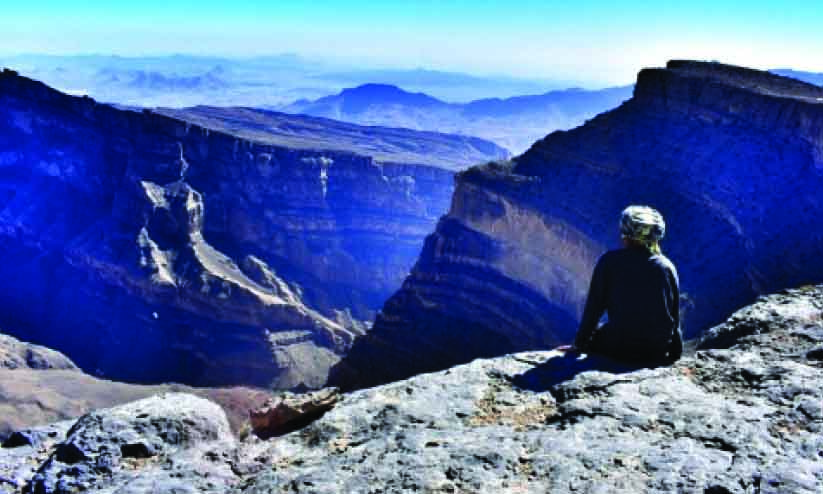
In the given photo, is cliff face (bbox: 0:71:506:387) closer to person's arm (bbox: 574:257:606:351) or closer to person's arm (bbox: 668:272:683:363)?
person's arm (bbox: 574:257:606:351)

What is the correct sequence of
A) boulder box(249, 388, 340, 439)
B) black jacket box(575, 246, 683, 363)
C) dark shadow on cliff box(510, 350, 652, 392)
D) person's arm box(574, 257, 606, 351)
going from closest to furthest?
1. boulder box(249, 388, 340, 439)
2. dark shadow on cliff box(510, 350, 652, 392)
3. black jacket box(575, 246, 683, 363)
4. person's arm box(574, 257, 606, 351)

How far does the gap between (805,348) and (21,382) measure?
60297 millimetres

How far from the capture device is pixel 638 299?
8125mm

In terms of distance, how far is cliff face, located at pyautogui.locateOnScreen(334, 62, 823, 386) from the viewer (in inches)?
1293

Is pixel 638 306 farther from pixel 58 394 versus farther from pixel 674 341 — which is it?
pixel 58 394

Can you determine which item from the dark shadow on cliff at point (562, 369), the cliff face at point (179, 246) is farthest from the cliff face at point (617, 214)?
the cliff face at point (179, 246)

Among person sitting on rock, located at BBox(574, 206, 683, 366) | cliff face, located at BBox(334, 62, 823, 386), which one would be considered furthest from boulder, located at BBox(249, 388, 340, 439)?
cliff face, located at BBox(334, 62, 823, 386)

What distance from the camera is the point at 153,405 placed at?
7.13 meters

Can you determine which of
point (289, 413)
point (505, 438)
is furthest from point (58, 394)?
point (505, 438)

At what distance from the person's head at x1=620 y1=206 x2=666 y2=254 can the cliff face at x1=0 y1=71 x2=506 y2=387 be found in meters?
64.7

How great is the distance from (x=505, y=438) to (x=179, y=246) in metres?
81.4

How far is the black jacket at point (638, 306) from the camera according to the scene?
803cm

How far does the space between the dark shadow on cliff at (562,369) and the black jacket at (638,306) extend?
239 millimetres

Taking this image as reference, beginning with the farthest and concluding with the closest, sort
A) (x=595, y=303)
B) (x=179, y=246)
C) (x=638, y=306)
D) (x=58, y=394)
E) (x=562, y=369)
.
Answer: (x=179, y=246)
(x=58, y=394)
(x=595, y=303)
(x=638, y=306)
(x=562, y=369)
